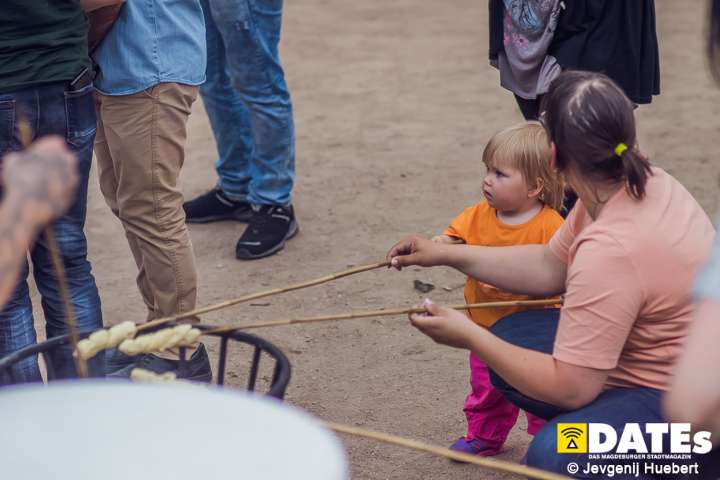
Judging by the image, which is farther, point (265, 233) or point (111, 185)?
point (265, 233)

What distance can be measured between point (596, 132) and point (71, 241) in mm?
1384

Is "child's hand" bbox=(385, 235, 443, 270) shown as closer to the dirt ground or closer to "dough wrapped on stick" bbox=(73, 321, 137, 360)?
the dirt ground

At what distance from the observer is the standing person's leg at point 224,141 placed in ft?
13.7

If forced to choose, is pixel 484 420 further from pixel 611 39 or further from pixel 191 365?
pixel 611 39

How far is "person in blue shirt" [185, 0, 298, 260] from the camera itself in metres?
3.90

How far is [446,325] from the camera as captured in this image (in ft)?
6.96

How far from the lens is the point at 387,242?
427cm

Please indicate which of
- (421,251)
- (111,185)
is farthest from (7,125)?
(421,251)

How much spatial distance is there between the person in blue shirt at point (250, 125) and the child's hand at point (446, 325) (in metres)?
2.00

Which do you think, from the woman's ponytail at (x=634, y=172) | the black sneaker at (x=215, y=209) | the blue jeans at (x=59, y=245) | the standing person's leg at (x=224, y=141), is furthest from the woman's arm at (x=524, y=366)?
the black sneaker at (x=215, y=209)

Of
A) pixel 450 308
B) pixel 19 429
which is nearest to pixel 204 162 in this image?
pixel 450 308

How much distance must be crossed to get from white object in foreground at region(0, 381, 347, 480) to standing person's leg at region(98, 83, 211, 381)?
4.43 ft

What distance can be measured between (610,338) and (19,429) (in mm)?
1092

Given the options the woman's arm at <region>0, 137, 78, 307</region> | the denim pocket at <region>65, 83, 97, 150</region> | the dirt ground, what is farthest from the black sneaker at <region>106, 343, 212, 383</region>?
the woman's arm at <region>0, 137, 78, 307</region>
